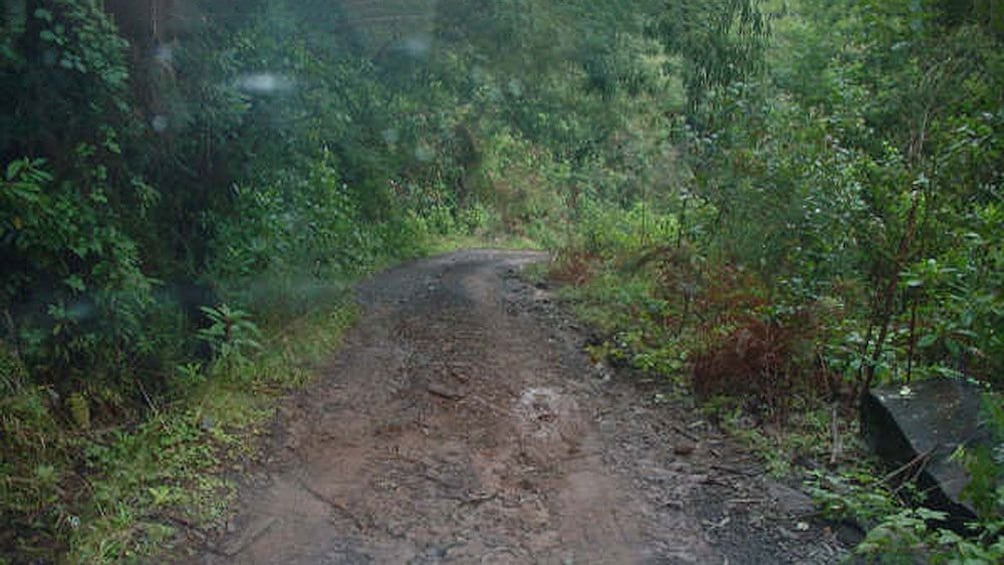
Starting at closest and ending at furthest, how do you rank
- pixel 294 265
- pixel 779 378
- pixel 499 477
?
pixel 499 477 < pixel 779 378 < pixel 294 265

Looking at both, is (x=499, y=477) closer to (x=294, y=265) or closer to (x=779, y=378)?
(x=779, y=378)

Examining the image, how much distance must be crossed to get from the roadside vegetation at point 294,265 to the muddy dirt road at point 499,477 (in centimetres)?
34

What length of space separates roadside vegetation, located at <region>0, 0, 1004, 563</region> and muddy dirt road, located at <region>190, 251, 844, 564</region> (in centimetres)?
34

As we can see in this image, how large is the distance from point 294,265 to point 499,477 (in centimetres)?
452

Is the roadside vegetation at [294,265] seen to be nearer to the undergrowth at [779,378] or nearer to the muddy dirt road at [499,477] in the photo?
the undergrowth at [779,378]

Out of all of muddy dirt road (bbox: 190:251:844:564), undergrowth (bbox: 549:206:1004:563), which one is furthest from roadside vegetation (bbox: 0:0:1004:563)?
muddy dirt road (bbox: 190:251:844:564)

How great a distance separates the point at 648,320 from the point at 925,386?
372cm

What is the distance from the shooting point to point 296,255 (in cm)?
920

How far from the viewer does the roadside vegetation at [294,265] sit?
15.6 ft

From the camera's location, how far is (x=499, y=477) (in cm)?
554

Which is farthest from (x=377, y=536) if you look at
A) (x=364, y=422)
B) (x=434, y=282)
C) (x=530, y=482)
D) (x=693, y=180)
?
(x=434, y=282)

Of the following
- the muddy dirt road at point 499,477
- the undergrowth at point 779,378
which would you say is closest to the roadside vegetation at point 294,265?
the undergrowth at point 779,378

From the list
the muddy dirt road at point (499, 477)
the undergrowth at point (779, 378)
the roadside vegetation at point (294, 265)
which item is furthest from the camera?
the roadside vegetation at point (294, 265)

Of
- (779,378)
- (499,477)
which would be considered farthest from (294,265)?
(779,378)
